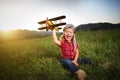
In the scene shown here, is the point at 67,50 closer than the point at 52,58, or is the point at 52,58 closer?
the point at 67,50

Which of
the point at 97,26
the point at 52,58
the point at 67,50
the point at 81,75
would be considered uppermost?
the point at 97,26

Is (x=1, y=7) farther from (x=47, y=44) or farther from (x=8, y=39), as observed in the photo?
(x=47, y=44)

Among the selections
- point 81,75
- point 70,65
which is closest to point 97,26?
point 70,65

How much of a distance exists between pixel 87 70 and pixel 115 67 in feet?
1.21

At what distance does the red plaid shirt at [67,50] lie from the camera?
11.2ft

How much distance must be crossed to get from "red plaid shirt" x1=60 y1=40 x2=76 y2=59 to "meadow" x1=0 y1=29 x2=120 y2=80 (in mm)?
163

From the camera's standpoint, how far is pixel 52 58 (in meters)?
3.62

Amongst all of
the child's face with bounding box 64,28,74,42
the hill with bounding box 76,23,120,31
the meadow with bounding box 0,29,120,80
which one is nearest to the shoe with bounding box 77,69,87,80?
the meadow with bounding box 0,29,120,80

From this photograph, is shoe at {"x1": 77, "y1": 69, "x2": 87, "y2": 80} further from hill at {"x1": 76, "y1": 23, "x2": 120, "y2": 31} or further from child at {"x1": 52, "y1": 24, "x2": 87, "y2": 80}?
hill at {"x1": 76, "y1": 23, "x2": 120, "y2": 31}

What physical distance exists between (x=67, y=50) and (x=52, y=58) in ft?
1.05

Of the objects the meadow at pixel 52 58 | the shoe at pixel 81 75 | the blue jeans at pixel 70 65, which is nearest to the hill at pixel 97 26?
the meadow at pixel 52 58

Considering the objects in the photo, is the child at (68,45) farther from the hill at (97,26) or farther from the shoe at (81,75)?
the hill at (97,26)

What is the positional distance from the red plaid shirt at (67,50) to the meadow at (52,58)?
16 cm

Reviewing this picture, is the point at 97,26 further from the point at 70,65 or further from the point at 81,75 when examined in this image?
the point at 81,75
